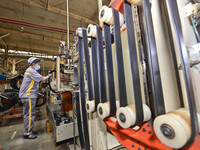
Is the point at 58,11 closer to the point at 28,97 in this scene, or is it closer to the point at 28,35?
the point at 28,35

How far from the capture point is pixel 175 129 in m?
0.31

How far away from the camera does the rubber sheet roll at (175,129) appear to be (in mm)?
298

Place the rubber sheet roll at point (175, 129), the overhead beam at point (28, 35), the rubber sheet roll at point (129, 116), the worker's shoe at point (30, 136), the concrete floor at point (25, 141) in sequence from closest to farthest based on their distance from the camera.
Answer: the rubber sheet roll at point (175, 129), the rubber sheet roll at point (129, 116), the concrete floor at point (25, 141), the worker's shoe at point (30, 136), the overhead beam at point (28, 35)

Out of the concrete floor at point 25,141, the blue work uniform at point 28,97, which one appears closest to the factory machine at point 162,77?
the concrete floor at point 25,141

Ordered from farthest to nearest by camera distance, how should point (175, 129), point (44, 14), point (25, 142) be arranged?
1. point (44, 14)
2. point (25, 142)
3. point (175, 129)

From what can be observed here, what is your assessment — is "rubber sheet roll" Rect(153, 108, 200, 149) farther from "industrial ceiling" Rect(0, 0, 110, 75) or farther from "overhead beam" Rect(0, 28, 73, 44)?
"overhead beam" Rect(0, 28, 73, 44)

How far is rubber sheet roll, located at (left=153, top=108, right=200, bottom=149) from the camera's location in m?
0.30

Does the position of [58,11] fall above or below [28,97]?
above

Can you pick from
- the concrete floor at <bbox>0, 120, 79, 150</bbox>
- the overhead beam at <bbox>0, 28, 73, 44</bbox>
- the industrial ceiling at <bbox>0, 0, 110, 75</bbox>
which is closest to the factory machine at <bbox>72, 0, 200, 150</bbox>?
the concrete floor at <bbox>0, 120, 79, 150</bbox>

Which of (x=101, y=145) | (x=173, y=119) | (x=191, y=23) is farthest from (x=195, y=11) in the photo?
(x=101, y=145)

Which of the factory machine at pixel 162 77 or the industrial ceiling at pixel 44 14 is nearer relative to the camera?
the factory machine at pixel 162 77

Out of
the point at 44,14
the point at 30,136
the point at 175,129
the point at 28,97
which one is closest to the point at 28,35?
the point at 44,14

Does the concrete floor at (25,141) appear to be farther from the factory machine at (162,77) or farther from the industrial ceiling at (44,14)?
the industrial ceiling at (44,14)

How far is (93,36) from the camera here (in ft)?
2.61
